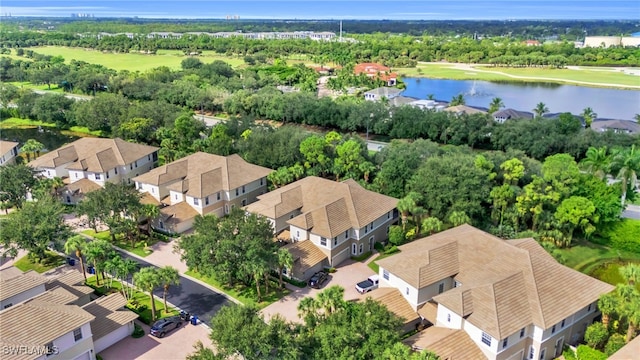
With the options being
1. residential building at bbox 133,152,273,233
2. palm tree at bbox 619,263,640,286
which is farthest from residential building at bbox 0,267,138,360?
palm tree at bbox 619,263,640,286

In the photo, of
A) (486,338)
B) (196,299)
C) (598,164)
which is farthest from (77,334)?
(598,164)

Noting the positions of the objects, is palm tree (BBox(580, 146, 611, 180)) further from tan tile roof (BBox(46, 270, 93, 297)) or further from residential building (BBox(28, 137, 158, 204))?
residential building (BBox(28, 137, 158, 204))

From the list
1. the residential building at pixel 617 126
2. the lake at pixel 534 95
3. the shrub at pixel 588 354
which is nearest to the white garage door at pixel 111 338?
the shrub at pixel 588 354

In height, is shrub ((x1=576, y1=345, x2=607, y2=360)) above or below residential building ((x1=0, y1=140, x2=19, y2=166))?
below

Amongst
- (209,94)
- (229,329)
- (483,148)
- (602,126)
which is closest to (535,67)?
(602,126)

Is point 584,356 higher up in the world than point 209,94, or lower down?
lower down

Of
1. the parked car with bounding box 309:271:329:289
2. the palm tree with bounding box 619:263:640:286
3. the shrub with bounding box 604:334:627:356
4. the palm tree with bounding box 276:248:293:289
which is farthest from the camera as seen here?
the parked car with bounding box 309:271:329:289

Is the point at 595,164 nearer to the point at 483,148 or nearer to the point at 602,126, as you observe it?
the point at 483,148

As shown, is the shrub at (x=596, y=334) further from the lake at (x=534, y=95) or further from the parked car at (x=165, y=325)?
the lake at (x=534, y=95)
